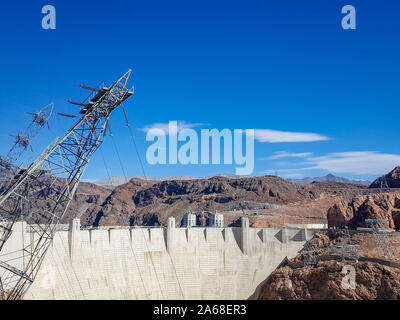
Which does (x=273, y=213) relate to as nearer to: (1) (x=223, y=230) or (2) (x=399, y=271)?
(1) (x=223, y=230)

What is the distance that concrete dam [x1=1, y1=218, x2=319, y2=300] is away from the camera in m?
35.4

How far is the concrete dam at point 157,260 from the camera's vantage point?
3541cm

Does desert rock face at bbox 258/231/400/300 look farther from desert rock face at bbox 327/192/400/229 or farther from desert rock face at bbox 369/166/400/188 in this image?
desert rock face at bbox 369/166/400/188

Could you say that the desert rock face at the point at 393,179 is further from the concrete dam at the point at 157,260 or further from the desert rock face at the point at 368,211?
the concrete dam at the point at 157,260

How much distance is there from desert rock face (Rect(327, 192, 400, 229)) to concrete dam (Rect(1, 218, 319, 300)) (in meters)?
6.01

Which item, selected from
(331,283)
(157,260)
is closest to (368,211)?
(331,283)

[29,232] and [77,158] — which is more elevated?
[77,158]

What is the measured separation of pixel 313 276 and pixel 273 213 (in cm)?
5123

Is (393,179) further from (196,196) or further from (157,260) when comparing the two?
(157,260)

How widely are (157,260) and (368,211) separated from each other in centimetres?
2673

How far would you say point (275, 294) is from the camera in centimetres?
4325

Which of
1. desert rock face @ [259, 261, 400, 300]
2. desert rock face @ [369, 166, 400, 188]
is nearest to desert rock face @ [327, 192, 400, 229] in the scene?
desert rock face @ [259, 261, 400, 300]
